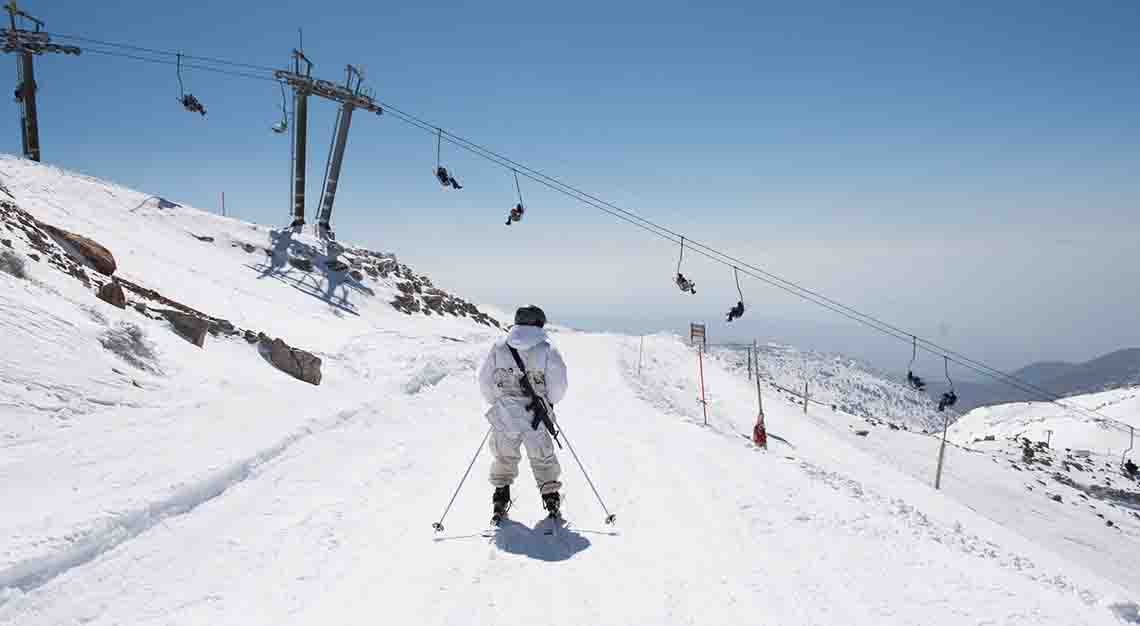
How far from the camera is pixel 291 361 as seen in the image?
1310cm

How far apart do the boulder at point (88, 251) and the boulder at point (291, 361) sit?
4696 mm

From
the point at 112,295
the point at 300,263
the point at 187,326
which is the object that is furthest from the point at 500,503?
the point at 300,263

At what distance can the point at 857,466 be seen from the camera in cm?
2177

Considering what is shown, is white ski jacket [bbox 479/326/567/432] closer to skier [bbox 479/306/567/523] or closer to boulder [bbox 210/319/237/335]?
skier [bbox 479/306/567/523]

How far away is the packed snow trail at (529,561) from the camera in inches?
164

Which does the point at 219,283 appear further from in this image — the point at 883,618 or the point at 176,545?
the point at 883,618

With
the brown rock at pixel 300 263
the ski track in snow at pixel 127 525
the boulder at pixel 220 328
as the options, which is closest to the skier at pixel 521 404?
the ski track in snow at pixel 127 525

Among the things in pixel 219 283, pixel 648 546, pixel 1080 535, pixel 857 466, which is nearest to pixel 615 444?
pixel 648 546

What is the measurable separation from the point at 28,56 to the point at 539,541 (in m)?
38.1

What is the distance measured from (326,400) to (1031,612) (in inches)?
382

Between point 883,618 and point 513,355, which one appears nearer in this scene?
point 883,618

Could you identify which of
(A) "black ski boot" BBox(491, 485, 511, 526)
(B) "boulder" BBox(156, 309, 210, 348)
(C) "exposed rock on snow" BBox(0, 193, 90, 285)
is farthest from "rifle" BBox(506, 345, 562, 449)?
(C) "exposed rock on snow" BBox(0, 193, 90, 285)

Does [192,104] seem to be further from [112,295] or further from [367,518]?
[367,518]

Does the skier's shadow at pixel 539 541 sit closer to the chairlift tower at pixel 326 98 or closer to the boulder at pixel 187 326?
the boulder at pixel 187 326
